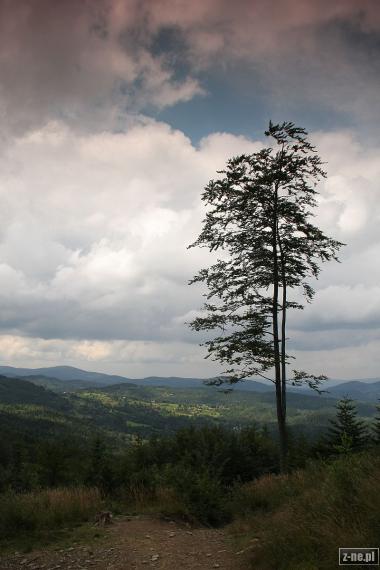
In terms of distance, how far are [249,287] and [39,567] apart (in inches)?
496

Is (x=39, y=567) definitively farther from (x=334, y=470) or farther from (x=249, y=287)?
(x=249, y=287)

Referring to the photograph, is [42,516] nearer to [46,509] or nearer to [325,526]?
[46,509]

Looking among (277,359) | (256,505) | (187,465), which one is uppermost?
(277,359)

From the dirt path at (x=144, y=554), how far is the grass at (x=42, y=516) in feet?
2.29

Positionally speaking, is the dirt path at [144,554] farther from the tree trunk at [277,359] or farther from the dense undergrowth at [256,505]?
the tree trunk at [277,359]

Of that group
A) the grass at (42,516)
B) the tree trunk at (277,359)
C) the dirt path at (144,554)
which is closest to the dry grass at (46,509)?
the grass at (42,516)

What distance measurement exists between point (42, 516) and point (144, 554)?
3182 mm

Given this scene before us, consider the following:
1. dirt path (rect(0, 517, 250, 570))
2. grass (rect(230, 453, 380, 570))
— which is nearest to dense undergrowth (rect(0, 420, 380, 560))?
grass (rect(230, 453, 380, 570))

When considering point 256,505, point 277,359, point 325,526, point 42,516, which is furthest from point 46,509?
point 277,359

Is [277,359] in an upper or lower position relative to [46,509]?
upper

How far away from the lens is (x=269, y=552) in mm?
6398

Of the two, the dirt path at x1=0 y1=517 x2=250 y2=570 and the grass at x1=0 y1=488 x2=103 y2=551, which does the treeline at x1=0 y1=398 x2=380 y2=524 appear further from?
the dirt path at x1=0 y1=517 x2=250 y2=570

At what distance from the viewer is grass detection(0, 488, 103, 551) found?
838cm

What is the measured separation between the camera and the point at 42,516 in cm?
935
